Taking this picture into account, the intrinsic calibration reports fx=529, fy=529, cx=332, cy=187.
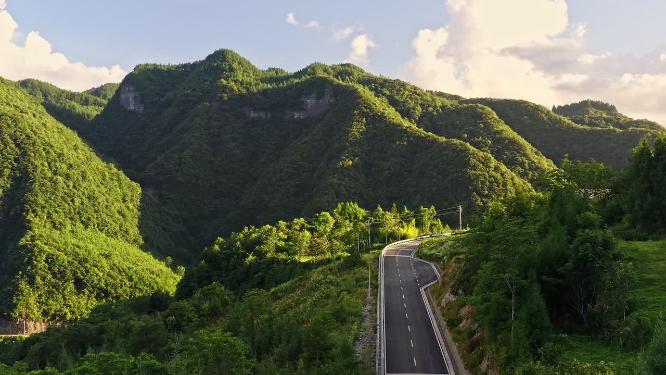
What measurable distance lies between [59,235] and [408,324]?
140101mm

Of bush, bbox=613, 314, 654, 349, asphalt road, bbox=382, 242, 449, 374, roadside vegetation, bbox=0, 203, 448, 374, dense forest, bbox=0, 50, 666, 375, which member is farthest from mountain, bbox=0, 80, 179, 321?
bush, bbox=613, 314, 654, 349

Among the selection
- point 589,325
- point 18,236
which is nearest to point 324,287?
point 589,325

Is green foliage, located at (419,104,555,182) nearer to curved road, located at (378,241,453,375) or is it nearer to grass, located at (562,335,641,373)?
curved road, located at (378,241,453,375)

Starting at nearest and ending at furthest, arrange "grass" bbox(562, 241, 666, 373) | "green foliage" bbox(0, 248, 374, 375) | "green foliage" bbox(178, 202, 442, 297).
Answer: "grass" bbox(562, 241, 666, 373)
"green foliage" bbox(0, 248, 374, 375)
"green foliage" bbox(178, 202, 442, 297)

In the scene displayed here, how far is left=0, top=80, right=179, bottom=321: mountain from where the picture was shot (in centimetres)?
13100

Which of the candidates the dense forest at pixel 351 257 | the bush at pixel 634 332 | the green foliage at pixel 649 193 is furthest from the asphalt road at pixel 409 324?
the green foliage at pixel 649 193

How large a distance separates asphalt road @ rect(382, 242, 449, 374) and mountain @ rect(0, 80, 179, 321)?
95.4 meters

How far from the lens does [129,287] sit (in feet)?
476

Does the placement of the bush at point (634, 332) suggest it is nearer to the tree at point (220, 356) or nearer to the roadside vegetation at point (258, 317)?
the roadside vegetation at point (258, 317)

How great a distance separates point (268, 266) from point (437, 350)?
62.1m

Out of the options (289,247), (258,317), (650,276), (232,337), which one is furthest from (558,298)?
(289,247)

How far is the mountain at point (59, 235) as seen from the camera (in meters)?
131

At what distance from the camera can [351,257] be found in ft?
248

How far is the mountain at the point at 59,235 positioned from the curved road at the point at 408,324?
95631 millimetres
